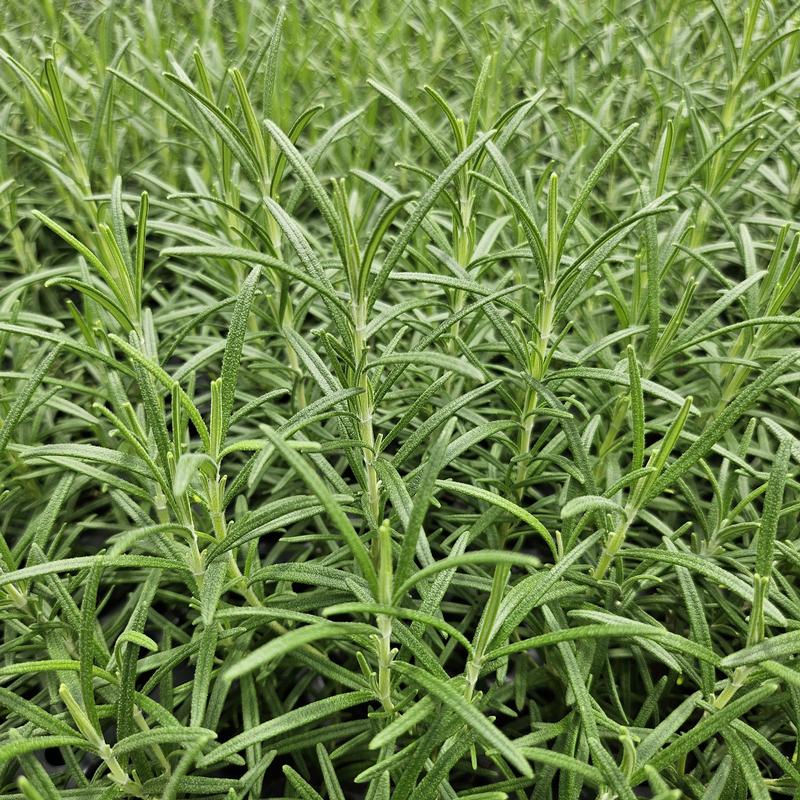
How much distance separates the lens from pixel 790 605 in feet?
2.90

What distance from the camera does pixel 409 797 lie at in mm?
764

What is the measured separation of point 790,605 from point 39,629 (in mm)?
1039

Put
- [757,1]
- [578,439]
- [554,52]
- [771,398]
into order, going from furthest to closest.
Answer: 1. [554,52]
2. [757,1]
3. [771,398]
4. [578,439]

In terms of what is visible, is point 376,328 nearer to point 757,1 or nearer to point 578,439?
point 578,439

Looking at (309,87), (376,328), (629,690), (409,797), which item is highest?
(309,87)

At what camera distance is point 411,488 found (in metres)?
1.03

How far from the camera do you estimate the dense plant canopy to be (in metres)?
0.77

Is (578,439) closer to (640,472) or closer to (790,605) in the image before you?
(640,472)

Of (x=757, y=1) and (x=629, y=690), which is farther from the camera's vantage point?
(x=757, y=1)

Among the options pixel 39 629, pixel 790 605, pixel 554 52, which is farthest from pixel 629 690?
pixel 554 52

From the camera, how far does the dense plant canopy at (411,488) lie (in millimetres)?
773

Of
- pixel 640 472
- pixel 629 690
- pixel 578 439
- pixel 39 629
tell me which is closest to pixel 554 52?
pixel 578 439

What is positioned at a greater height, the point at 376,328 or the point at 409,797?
the point at 376,328

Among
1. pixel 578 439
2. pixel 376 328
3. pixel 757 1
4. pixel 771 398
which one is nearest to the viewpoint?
pixel 376 328
